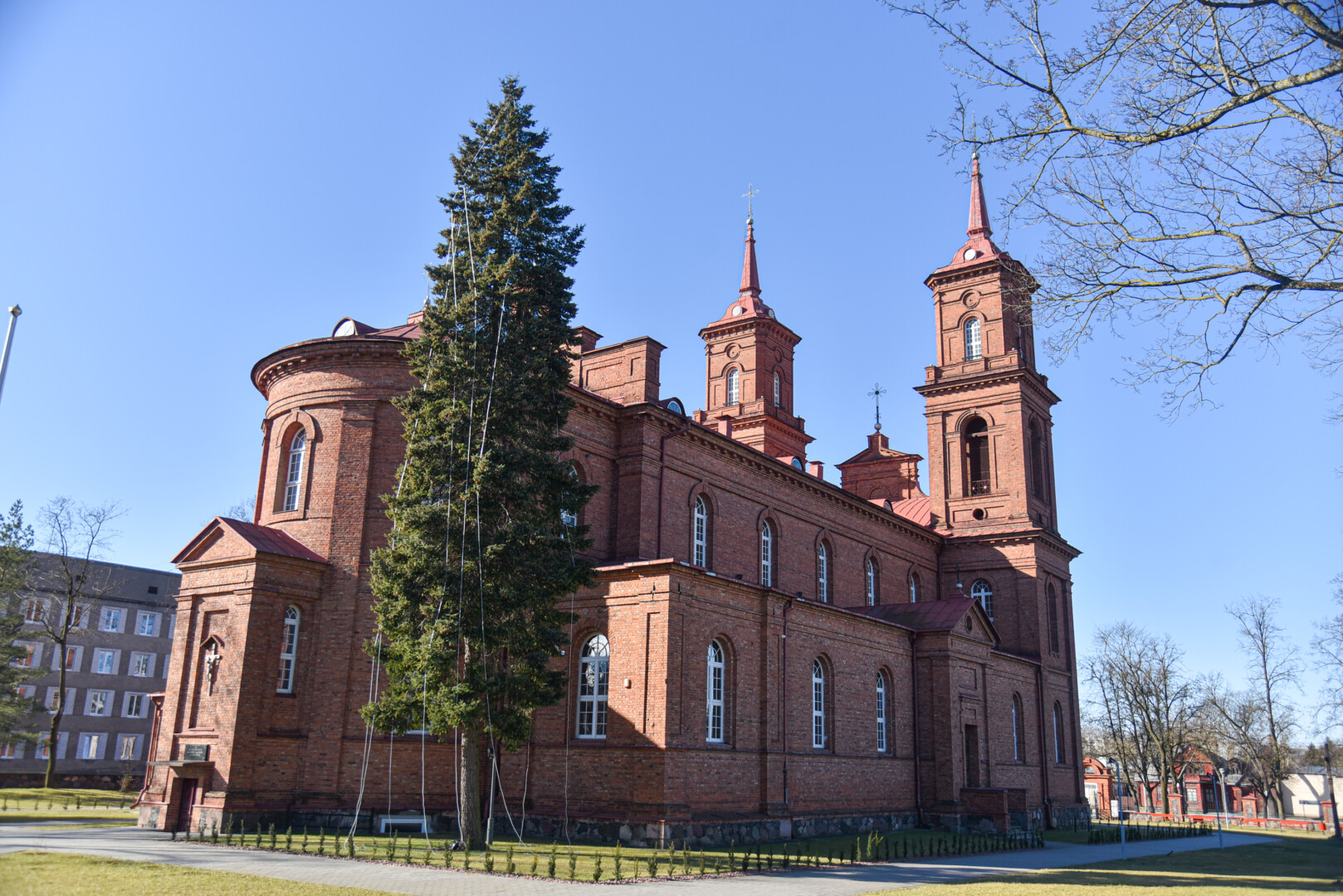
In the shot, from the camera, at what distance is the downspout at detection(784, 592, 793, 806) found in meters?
24.4

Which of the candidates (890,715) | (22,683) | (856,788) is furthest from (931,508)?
(22,683)

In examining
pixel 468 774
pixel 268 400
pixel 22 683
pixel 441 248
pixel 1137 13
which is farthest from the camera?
pixel 22 683

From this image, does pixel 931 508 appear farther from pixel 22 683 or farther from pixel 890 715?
pixel 22 683

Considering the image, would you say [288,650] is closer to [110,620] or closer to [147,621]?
[110,620]

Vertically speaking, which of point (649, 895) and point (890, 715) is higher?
point (890, 715)

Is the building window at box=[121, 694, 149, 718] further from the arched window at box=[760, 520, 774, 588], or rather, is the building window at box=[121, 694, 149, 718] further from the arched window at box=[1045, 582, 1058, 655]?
the arched window at box=[1045, 582, 1058, 655]

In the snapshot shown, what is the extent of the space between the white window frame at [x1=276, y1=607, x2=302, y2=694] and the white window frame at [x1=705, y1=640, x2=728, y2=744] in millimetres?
9566

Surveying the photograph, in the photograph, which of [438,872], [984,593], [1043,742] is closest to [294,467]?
[438,872]

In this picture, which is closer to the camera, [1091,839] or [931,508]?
[1091,839]

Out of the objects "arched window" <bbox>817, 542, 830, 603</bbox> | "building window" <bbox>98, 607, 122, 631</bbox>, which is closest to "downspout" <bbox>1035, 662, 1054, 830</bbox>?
"arched window" <bbox>817, 542, 830, 603</bbox>

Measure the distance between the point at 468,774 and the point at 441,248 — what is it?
10950 mm

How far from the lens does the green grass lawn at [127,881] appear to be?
38.5ft

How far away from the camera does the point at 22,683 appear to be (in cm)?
5084

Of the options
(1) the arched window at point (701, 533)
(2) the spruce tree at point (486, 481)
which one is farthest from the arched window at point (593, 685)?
(1) the arched window at point (701, 533)
